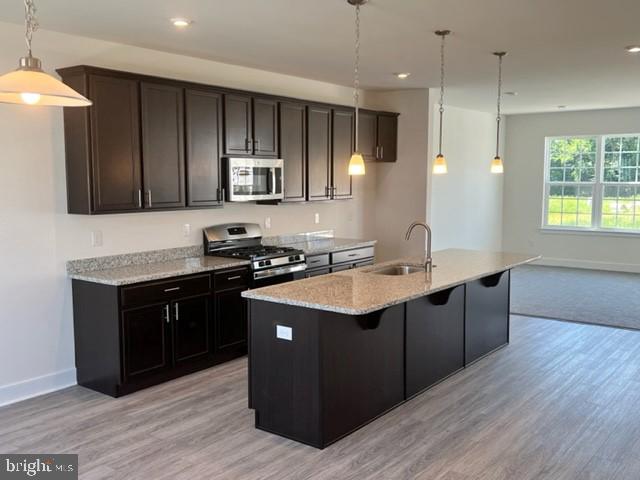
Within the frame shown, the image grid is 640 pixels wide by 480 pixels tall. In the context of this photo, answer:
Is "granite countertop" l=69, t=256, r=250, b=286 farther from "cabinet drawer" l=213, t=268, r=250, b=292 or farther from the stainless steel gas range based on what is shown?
the stainless steel gas range

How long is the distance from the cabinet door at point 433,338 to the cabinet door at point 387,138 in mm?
2951

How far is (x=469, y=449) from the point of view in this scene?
3.49m

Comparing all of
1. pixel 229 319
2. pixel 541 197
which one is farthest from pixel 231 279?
pixel 541 197

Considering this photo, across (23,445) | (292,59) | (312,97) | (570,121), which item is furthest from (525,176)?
(23,445)

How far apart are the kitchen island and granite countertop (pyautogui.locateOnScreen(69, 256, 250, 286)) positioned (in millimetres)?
1063

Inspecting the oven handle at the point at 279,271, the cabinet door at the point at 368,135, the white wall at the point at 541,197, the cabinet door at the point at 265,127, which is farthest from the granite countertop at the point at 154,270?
the white wall at the point at 541,197

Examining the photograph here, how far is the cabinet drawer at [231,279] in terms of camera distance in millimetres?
4902

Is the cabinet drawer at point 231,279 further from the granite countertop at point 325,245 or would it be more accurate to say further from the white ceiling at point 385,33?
the white ceiling at point 385,33

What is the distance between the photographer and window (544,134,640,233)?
9914 millimetres

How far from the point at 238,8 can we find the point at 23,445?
2.99 meters

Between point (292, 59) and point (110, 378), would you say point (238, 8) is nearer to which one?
point (292, 59)

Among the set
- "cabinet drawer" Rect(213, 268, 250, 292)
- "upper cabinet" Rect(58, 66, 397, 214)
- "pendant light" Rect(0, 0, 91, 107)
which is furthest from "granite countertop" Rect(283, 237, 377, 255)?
"pendant light" Rect(0, 0, 91, 107)

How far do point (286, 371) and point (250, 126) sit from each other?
272 centimetres

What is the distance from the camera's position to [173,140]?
484cm
